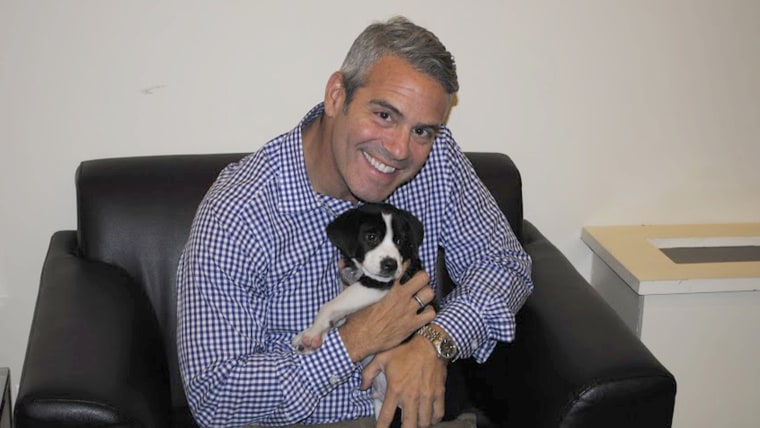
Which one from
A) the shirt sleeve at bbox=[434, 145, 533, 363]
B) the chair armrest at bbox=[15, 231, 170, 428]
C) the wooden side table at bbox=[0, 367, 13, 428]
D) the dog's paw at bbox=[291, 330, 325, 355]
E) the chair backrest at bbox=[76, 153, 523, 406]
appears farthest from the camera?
the wooden side table at bbox=[0, 367, 13, 428]

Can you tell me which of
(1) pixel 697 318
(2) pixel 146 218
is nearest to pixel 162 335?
(2) pixel 146 218

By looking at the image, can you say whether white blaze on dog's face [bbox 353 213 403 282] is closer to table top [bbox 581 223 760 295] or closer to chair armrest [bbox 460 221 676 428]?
chair armrest [bbox 460 221 676 428]

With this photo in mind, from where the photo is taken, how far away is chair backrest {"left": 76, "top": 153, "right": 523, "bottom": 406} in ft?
6.48

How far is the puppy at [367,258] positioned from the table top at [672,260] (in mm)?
858

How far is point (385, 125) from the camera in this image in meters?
1.53

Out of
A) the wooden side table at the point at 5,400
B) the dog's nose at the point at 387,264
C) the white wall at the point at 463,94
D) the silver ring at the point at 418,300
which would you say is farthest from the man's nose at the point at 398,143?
the wooden side table at the point at 5,400

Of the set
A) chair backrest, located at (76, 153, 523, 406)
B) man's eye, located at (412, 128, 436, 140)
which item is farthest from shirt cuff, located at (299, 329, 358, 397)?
chair backrest, located at (76, 153, 523, 406)

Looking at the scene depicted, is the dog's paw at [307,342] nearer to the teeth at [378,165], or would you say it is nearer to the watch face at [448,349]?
the watch face at [448,349]

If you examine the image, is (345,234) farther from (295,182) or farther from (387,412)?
(387,412)

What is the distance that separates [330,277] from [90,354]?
1.82 feet

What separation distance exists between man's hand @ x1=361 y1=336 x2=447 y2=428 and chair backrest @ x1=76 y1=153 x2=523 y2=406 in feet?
2.09

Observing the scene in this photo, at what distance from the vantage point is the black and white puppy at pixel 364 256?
1.62 m

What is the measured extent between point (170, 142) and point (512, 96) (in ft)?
3.58

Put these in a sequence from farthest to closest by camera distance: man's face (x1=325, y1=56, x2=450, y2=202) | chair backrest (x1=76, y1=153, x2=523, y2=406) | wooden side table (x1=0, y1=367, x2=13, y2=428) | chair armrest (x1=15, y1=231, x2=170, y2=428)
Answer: wooden side table (x1=0, y1=367, x2=13, y2=428), chair backrest (x1=76, y1=153, x2=523, y2=406), man's face (x1=325, y1=56, x2=450, y2=202), chair armrest (x1=15, y1=231, x2=170, y2=428)
